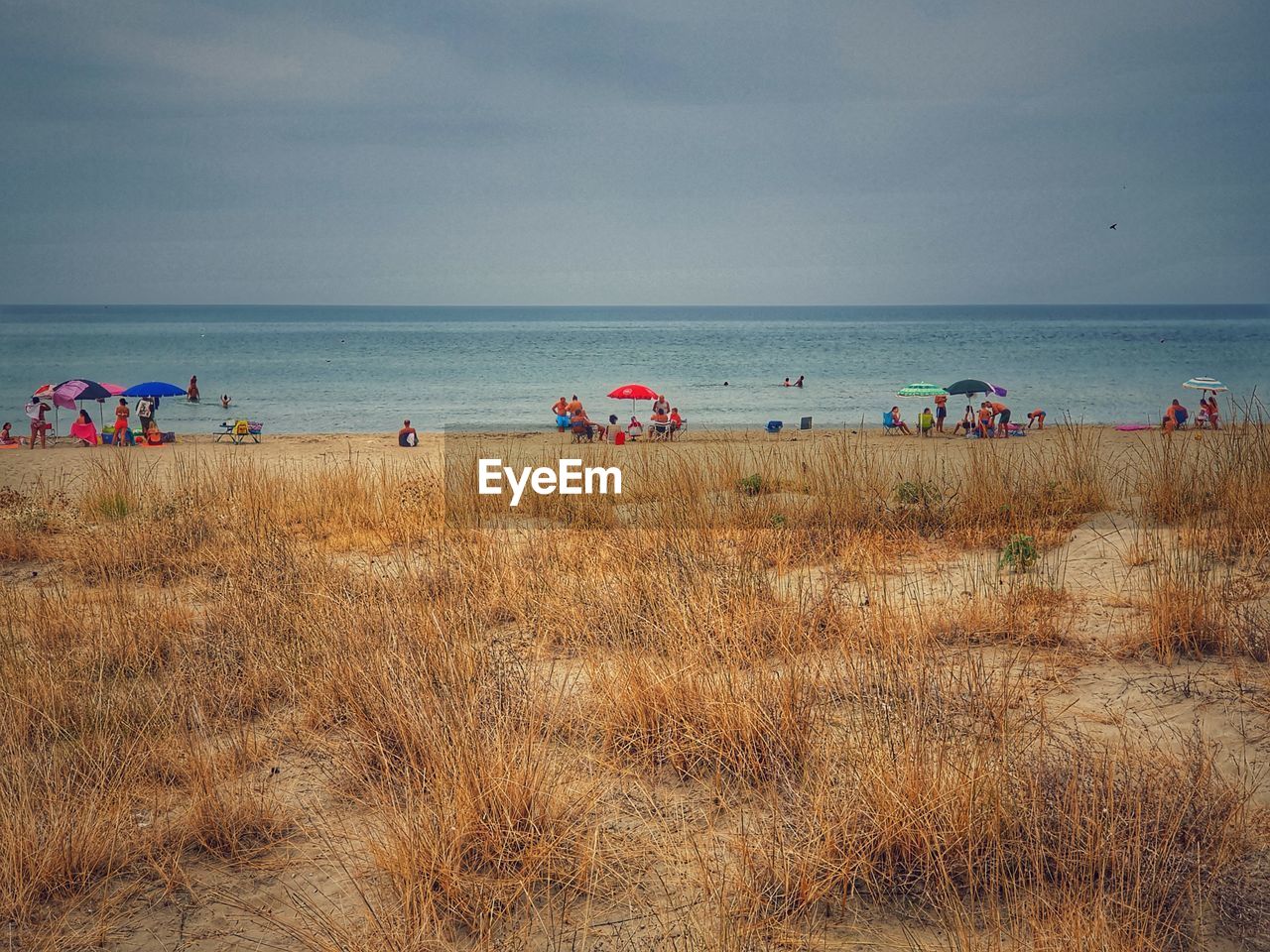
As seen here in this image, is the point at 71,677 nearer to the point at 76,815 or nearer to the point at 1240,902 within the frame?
the point at 76,815

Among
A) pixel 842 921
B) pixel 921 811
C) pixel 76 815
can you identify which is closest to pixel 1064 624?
pixel 921 811

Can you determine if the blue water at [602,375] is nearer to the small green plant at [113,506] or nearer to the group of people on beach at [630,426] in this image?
the group of people on beach at [630,426]

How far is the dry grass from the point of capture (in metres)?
2.92

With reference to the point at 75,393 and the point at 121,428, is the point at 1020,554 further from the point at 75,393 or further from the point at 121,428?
the point at 75,393

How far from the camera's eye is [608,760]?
3.90 metres

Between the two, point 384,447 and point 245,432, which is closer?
point 384,447

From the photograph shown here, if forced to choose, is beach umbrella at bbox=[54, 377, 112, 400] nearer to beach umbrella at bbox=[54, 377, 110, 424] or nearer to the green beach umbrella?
beach umbrella at bbox=[54, 377, 110, 424]

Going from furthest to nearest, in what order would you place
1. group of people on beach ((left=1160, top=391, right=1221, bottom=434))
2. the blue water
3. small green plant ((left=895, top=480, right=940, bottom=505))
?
the blue water → group of people on beach ((left=1160, top=391, right=1221, bottom=434)) → small green plant ((left=895, top=480, right=940, bottom=505))

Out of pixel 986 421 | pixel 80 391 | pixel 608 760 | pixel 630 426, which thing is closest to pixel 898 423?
pixel 986 421

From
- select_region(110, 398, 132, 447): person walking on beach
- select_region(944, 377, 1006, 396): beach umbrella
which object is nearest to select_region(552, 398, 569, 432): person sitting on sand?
select_region(110, 398, 132, 447): person walking on beach

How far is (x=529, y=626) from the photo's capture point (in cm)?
558

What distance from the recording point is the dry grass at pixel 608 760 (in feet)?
9.59

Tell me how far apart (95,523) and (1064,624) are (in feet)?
31.2

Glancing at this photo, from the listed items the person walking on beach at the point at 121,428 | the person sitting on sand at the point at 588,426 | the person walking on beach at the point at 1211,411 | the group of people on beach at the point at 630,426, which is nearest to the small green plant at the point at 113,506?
the group of people on beach at the point at 630,426
